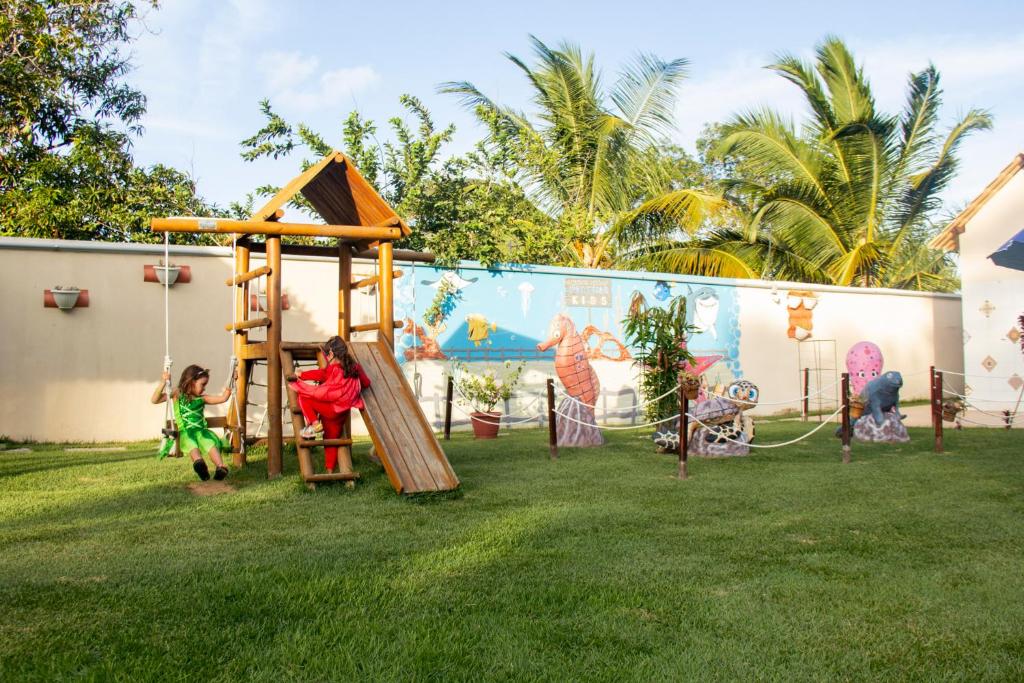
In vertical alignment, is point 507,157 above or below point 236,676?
above

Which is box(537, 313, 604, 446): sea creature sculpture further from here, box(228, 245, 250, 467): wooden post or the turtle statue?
box(228, 245, 250, 467): wooden post

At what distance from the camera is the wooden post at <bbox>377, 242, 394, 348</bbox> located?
809cm

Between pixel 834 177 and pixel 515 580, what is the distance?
1996 cm

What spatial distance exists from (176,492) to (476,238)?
8808mm

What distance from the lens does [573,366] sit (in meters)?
10.8

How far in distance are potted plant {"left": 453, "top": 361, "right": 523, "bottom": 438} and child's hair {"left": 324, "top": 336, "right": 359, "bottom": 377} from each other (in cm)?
482

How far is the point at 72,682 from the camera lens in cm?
296

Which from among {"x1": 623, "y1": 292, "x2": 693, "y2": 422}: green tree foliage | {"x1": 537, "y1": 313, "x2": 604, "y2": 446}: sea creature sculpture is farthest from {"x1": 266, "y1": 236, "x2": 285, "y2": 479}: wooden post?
{"x1": 623, "y1": 292, "x2": 693, "y2": 422}: green tree foliage

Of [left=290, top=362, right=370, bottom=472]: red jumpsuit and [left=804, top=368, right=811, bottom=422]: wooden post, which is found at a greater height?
[left=290, top=362, right=370, bottom=472]: red jumpsuit

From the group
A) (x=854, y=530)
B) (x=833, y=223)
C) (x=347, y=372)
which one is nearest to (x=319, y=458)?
(x=347, y=372)

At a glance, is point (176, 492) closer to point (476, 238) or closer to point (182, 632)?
point (182, 632)

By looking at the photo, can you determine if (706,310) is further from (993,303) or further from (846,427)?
(846,427)

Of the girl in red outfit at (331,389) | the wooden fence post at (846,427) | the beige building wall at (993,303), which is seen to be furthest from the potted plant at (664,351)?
the beige building wall at (993,303)

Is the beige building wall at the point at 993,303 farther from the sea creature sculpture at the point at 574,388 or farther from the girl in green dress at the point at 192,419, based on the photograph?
the girl in green dress at the point at 192,419
